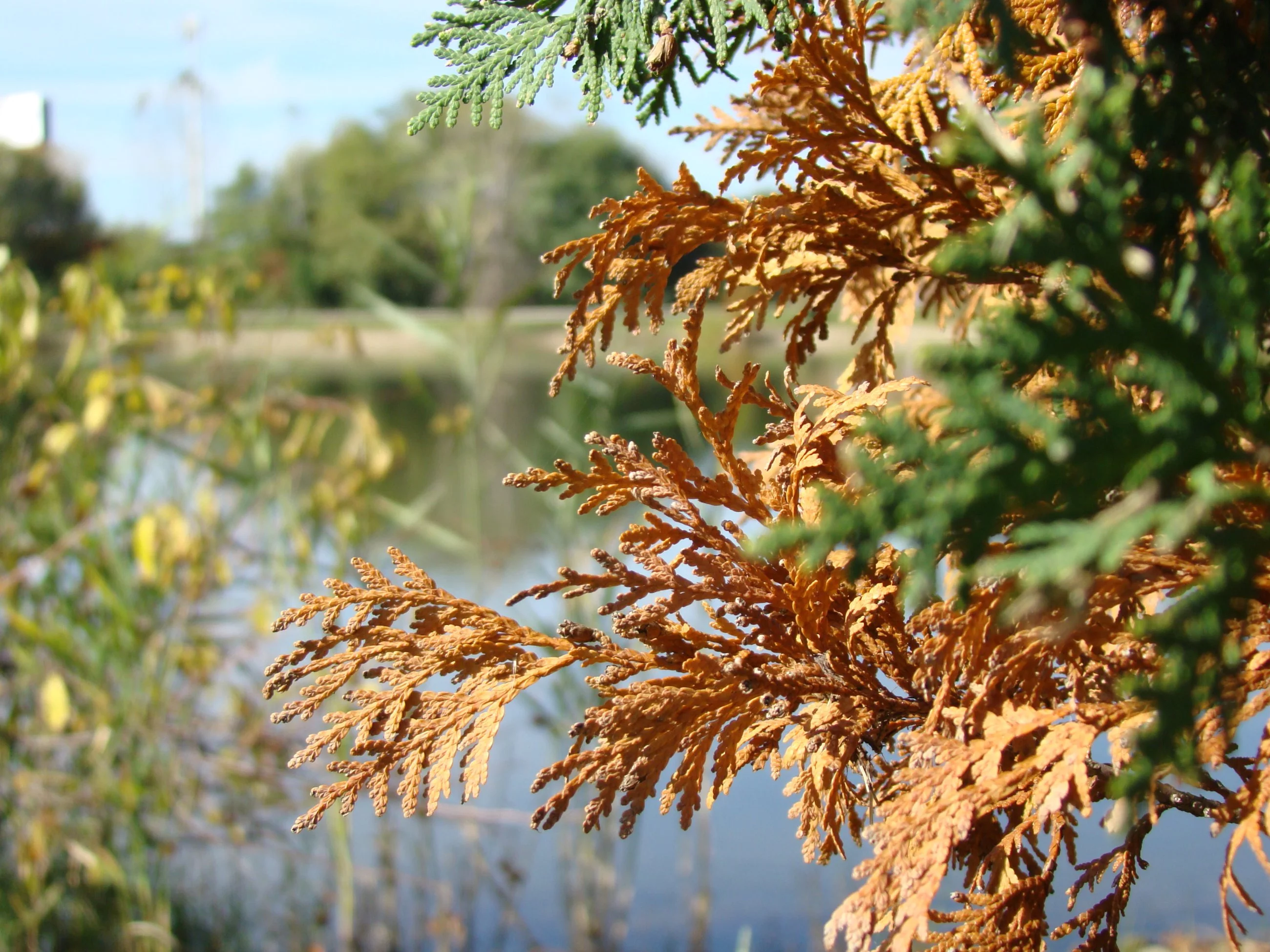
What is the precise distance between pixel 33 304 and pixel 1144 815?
210 centimetres

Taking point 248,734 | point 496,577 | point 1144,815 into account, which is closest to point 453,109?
point 1144,815

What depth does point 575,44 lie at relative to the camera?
63cm

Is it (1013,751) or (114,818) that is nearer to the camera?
(1013,751)

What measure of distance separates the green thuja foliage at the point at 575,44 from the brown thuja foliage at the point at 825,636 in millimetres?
56

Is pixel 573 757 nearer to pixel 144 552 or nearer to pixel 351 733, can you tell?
pixel 144 552

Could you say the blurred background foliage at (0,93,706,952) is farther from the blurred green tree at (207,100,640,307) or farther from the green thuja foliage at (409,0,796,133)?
the green thuja foliage at (409,0,796,133)

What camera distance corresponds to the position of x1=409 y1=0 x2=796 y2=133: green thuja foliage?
62cm

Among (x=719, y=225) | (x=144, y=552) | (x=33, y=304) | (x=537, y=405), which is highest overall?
(x=719, y=225)

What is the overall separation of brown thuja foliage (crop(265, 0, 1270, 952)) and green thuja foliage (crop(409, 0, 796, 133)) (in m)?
0.06

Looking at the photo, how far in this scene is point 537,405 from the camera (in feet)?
32.4

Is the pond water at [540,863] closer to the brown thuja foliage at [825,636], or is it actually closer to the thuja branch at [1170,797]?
the brown thuja foliage at [825,636]

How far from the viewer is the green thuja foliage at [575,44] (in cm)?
62

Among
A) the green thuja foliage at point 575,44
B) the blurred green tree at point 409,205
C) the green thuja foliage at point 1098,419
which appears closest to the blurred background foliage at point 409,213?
the blurred green tree at point 409,205

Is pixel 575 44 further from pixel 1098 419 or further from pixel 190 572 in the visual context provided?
pixel 190 572
